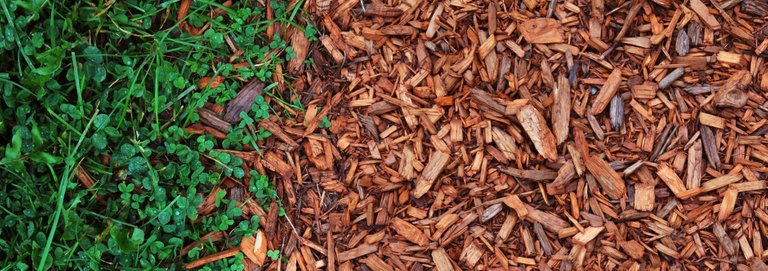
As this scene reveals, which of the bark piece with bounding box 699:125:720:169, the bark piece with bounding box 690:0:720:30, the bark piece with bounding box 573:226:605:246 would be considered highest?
the bark piece with bounding box 690:0:720:30

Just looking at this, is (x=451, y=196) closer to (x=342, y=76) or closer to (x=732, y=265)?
(x=342, y=76)

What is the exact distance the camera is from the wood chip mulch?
256 cm

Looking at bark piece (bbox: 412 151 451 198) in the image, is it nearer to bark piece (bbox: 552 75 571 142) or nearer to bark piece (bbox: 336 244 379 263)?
bark piece (bbox: 336 244 379 263)

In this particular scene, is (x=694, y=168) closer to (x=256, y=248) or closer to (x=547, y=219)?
(x=547, y=219)

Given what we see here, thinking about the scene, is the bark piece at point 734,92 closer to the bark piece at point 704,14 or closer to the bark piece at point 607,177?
the bark piece at point 704,14

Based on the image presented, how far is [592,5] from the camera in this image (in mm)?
2717

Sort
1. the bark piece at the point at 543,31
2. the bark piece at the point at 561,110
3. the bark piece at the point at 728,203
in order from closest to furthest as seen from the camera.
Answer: the bark piece at the point at 728,203 → the bark piece at the point at 561,110 → the bark piece at the point at 543,31

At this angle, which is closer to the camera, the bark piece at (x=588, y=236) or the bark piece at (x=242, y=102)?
the bark piece at (x=588, y=236)

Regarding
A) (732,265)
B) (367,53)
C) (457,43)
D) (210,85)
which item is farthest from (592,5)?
(210,85)

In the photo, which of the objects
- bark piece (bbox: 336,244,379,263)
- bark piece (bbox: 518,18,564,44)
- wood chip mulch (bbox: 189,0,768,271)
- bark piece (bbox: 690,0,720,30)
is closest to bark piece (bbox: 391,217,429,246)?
wood chip mulch (bbox: 189,0,768,271)

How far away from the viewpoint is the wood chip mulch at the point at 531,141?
256cm

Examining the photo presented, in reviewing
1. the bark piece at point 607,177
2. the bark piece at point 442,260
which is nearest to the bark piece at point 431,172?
the bark piece at point 442,260

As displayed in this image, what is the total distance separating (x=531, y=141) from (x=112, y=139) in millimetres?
1513

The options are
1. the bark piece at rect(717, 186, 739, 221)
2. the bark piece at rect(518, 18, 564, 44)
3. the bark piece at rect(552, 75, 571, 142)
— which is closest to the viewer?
the bark piece at rect(717, 186, 739, 221)
